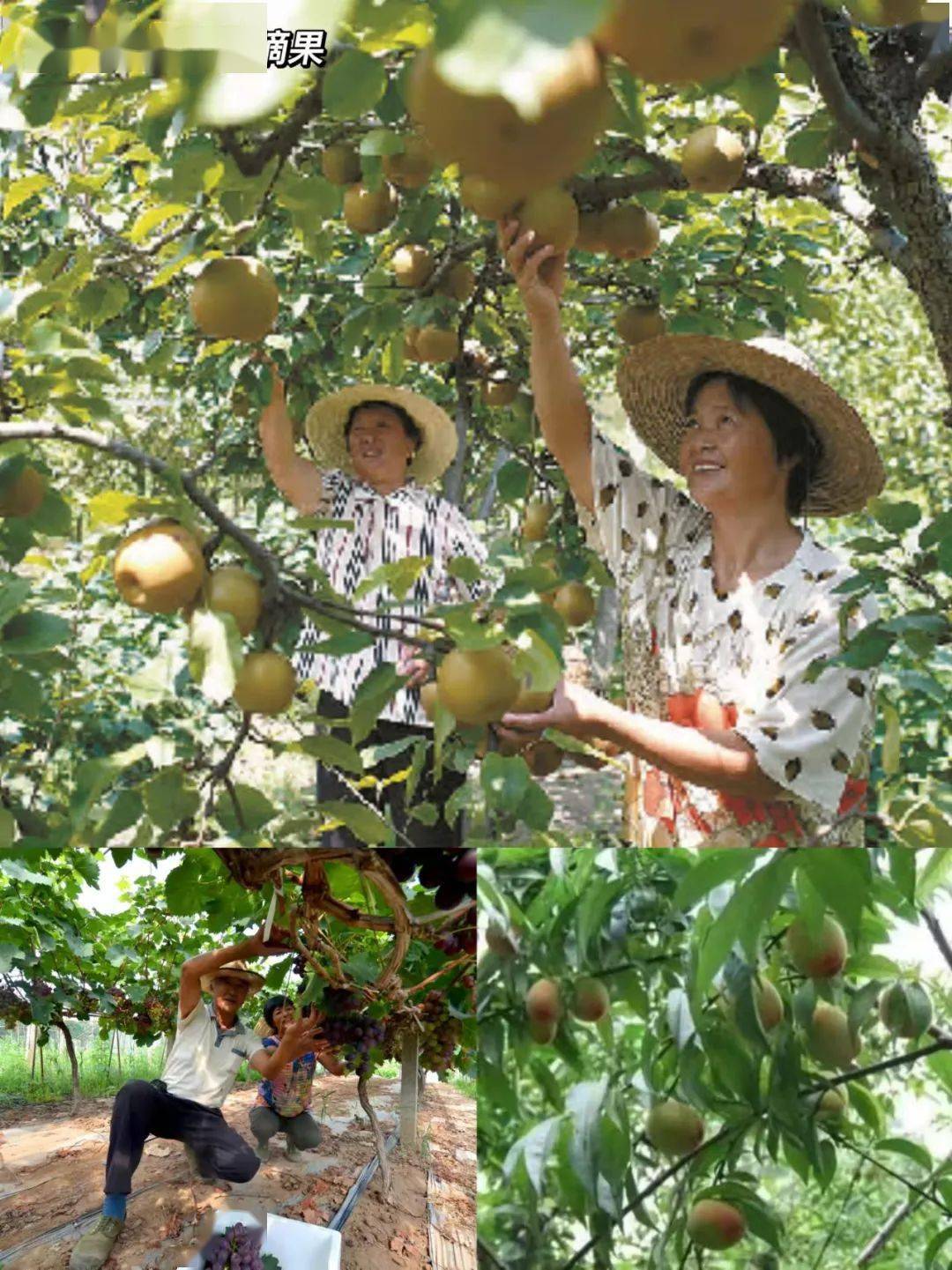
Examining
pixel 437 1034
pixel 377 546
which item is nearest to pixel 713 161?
pixel 377 546

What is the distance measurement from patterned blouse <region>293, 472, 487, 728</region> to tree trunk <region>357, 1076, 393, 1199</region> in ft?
1.47

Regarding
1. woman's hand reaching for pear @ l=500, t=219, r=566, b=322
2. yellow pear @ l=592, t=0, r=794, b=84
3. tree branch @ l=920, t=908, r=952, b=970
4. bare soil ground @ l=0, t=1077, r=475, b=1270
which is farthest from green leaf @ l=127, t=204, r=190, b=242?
tree branch @ l=920, t=908, r=952, b=970

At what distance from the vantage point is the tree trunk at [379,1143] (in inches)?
54.1

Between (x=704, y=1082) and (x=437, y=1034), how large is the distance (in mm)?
302

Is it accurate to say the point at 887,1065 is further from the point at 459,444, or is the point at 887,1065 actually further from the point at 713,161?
the point at 459,444

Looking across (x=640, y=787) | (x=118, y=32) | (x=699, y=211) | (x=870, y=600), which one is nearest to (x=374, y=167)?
(x=118, y=32)

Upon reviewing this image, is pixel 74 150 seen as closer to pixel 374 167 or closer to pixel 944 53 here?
pixel 374 167

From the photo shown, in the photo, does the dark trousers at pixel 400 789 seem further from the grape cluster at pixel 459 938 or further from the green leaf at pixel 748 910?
the green leaf at pixel 748 910

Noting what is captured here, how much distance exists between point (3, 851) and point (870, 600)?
94cm

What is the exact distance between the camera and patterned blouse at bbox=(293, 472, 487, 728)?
5.36 feet

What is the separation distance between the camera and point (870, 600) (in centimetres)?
135

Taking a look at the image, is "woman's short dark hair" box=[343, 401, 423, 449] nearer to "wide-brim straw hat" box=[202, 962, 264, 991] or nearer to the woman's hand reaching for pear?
the woman's hand reaching for pear

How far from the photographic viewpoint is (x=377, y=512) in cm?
182

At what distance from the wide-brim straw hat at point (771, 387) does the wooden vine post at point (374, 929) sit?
671 millimetres
